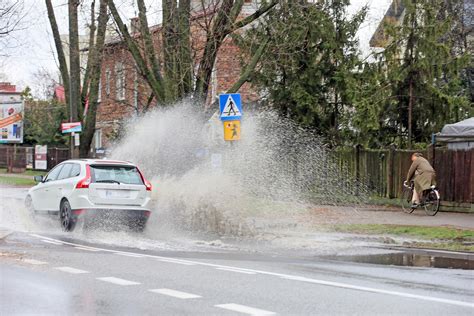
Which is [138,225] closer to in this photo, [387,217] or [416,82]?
[387,217]

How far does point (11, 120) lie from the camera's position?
48406 millimetres

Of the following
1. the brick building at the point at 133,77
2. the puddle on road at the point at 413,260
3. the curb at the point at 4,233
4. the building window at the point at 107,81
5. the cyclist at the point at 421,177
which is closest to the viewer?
the puddle on road at the point at 413,260

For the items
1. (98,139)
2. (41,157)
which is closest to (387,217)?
(98,139)

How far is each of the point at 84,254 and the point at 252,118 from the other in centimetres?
1419

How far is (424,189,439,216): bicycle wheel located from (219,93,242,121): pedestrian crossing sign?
6.61 metres

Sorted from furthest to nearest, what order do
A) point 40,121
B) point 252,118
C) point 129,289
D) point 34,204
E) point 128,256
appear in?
1. point 40,121
2. point 252,118
3. point 34,204
4. point 128,256
5. point 129,289

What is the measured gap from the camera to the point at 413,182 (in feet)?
72.4

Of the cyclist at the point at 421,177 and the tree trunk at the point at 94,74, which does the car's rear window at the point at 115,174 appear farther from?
the tree trunk at the point at 94,74

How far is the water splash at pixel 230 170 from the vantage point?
18.5 metres

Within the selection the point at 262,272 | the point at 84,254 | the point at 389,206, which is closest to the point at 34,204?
the point at 84,254

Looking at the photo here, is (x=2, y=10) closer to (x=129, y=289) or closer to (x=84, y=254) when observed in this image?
(x=84, y=254)

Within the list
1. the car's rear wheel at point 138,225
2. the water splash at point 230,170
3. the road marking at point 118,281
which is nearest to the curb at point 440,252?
the water splash at point 230,170

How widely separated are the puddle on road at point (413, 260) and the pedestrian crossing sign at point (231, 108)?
17.8 feet

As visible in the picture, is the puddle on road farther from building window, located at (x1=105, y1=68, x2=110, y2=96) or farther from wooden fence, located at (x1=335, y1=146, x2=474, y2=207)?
building window, located at (x1=105, y1=68, x2=110, y2=96)
